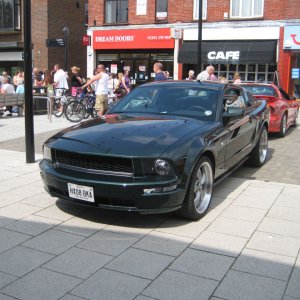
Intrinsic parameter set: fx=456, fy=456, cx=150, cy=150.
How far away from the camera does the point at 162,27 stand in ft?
81.2

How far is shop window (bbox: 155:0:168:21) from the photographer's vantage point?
24797 millimetres

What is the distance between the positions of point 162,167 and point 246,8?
2015cm

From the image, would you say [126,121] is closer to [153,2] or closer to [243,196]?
[243,196]

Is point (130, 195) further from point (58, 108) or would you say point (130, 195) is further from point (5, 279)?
point (58, 108)

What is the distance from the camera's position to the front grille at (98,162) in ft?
14.9

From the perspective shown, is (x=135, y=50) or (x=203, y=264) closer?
(x=203, y=264)

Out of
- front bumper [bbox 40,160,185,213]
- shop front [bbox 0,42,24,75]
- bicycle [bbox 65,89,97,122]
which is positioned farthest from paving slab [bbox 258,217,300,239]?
shop front [bbox 0,42,24,75]

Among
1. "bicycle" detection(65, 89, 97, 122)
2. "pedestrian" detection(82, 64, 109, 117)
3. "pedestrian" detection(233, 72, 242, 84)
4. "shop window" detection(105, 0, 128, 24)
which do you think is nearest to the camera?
"pedestrian" detection(82, 64, 109, 117)

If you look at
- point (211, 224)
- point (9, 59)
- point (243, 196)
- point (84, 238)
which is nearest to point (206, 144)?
point (211, 224)

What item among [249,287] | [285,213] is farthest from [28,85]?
[249,287]

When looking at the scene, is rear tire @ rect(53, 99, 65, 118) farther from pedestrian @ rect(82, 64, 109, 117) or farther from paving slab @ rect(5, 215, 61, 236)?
paving slab @ rect(5, 215, 61, 236)

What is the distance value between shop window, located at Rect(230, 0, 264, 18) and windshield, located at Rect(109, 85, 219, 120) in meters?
17.8

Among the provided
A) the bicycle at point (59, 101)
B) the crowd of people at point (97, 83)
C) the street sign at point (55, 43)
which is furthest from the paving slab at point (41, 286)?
the street sign at point (55, 43)

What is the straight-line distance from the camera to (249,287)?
3543 millimetres
